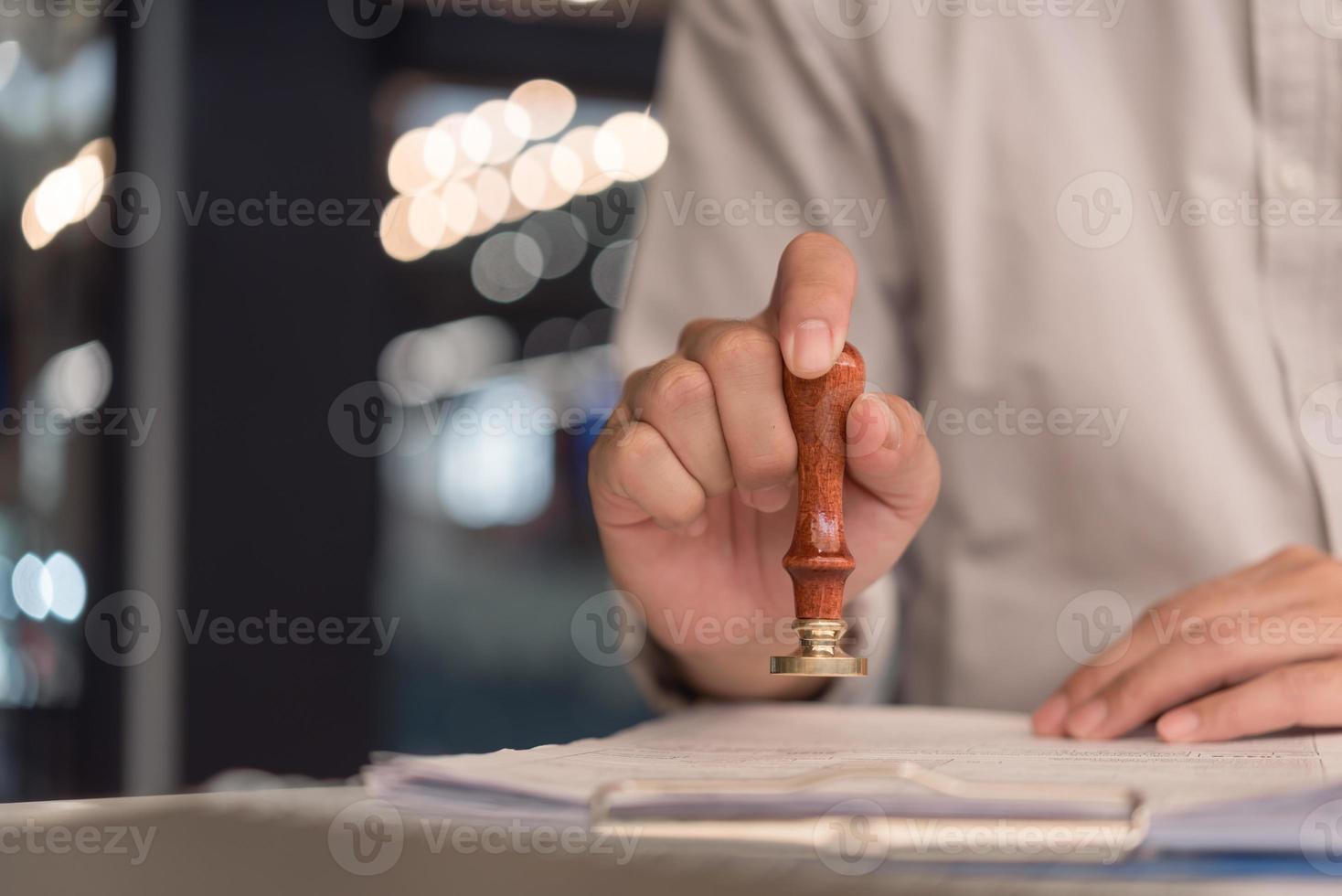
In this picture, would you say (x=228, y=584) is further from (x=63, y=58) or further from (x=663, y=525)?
(x=663, y=525)

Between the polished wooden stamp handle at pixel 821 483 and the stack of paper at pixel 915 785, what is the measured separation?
71 millimetres

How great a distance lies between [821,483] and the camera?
561 mm

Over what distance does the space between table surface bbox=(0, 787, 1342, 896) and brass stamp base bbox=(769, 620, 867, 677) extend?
169 millimetres

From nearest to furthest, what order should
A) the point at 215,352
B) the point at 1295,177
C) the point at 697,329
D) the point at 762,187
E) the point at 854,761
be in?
the point at 854,761 < the point at 697,329 < the point at 1295,177 < the point at 762,187 < the point at 215,352

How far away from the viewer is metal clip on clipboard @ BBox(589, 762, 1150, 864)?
34 centimetres

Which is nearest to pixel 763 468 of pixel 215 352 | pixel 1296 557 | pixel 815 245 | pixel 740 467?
pixel 740 467

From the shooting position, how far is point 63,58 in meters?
2.70

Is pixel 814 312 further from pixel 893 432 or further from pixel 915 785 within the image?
pixel 915 785


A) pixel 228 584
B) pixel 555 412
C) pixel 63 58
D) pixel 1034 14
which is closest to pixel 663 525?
pixel 1034 14

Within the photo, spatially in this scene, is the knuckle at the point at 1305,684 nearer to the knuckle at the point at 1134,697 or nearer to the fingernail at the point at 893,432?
the knuckle at the point at 1134,697

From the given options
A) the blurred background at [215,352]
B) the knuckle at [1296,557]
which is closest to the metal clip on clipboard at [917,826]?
the knuckle at [1296,557]

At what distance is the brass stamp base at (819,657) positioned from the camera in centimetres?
51

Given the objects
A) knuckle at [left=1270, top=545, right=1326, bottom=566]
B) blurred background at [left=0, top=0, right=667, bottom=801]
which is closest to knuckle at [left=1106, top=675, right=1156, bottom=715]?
knuckle at [left=1270, top=545, right=1326, bottom=566]

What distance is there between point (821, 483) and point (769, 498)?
8 centimetres
